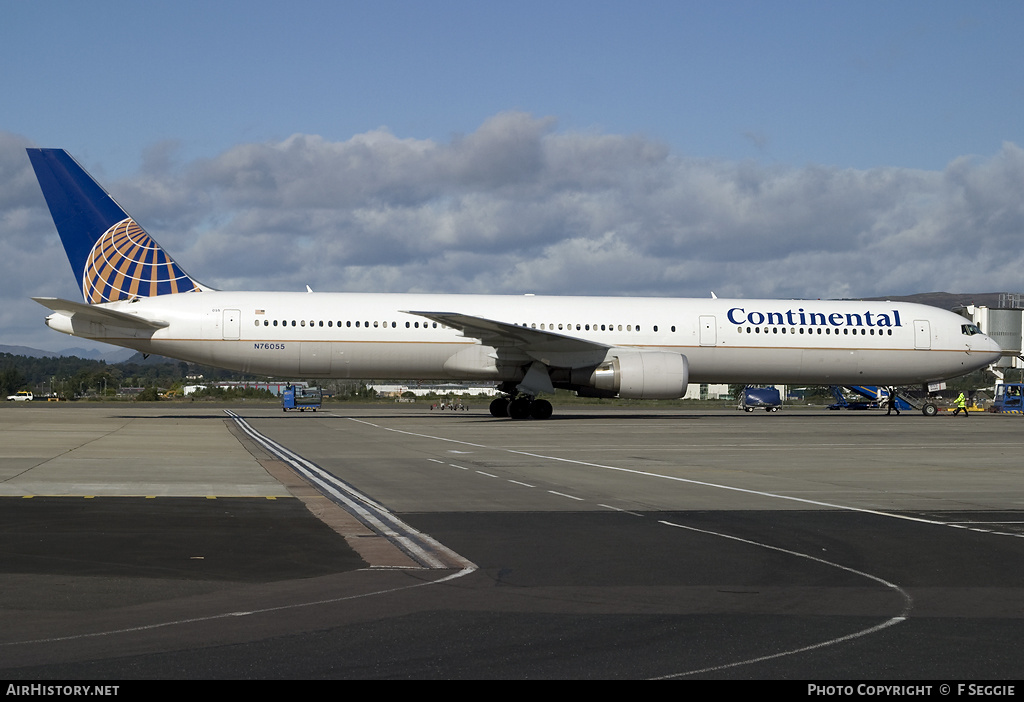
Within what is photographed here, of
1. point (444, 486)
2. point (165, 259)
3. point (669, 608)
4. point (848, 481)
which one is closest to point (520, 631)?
point (669, 608)

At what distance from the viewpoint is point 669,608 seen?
20.6 ft

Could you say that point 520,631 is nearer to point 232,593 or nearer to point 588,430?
point 232,593

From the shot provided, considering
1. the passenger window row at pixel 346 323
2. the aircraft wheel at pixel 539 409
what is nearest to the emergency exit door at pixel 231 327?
the passenger window row at pixel 346 323

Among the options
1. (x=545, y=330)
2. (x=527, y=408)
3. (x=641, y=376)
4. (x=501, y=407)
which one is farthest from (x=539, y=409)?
(x=641, y=376)

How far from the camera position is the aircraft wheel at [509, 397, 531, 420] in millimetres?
33250

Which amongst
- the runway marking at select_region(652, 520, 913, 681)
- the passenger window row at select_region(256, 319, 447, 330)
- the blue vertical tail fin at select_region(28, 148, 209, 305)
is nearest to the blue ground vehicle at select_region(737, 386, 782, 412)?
the passenger window row at select_region(256, 319, 447, 330)

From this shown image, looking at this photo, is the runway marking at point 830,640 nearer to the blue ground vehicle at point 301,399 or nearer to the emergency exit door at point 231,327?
the emergency exit door at point 231,327

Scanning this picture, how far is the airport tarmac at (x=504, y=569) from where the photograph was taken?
5.11 meters

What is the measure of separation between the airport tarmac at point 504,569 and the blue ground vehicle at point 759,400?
34.4 meters

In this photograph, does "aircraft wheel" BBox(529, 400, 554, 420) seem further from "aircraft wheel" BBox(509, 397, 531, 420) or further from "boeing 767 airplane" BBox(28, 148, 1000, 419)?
"aircraft wheel" BBox(509, 397, 531, 420)

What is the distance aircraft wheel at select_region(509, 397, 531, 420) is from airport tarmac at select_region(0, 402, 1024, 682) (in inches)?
642

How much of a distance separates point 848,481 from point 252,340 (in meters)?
21.6

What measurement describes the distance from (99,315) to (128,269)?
267 cm

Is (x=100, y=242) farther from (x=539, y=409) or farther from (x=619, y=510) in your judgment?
(x=619, y=510)
